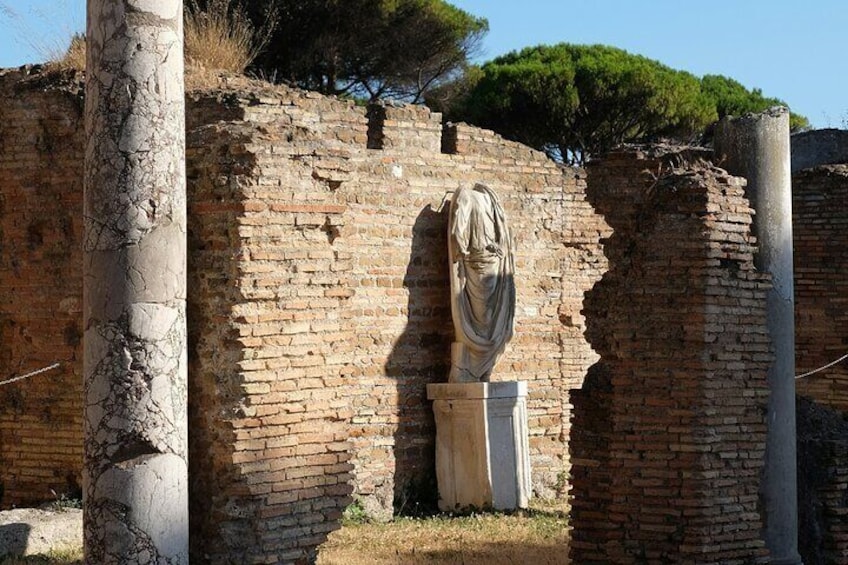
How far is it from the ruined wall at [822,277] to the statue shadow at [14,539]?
7668mm

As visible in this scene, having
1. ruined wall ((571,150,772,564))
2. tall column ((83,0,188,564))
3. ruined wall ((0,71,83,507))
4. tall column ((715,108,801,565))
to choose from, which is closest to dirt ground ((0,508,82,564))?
ruined wall ((0,71,83,507))

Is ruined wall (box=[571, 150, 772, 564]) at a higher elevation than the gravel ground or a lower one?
higher

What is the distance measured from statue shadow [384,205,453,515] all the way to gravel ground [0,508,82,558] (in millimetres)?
3011

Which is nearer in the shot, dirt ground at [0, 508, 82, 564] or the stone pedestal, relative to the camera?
dirt ground at [0, 508, 82, 564]

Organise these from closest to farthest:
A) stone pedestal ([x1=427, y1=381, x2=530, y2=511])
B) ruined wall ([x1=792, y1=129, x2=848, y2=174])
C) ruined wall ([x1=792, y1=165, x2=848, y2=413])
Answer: stone pedestal ([x1=427, y1=381, x2=530, y2=511]), ruined wall ([x1=792, y1=165, x2=848, y2=413]), ruined wall ([x1=792, y1=129, x2=848, y2=174])

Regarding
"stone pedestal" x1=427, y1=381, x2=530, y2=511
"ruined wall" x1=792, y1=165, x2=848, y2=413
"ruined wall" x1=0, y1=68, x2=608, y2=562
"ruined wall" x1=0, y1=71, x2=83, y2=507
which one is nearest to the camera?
"ruined wall" x1=0, y1=68, x2=608, y2=562

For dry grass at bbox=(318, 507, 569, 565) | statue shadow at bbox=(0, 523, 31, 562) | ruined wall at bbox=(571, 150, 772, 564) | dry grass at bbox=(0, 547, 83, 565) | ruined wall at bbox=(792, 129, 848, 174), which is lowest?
dry grass at bbox=(318, 507, 569, 565)

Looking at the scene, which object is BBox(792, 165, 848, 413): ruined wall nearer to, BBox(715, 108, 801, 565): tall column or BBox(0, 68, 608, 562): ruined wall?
BBox(0, 68, 608, 562): ruined wall

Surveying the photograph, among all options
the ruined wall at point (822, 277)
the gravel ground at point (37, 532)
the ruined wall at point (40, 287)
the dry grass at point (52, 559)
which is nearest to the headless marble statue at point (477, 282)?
the ruined wall at point (40, 287)

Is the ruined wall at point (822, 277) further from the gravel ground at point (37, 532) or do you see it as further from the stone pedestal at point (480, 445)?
the gravel ground at point (37, 532)

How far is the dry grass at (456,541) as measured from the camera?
31.1 ft

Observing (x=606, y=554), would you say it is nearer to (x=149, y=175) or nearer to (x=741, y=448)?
(x=741, y=448)

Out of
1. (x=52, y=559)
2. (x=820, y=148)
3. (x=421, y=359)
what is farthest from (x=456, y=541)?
(x=820, y=148)

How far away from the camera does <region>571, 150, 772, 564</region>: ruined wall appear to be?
329 inches
